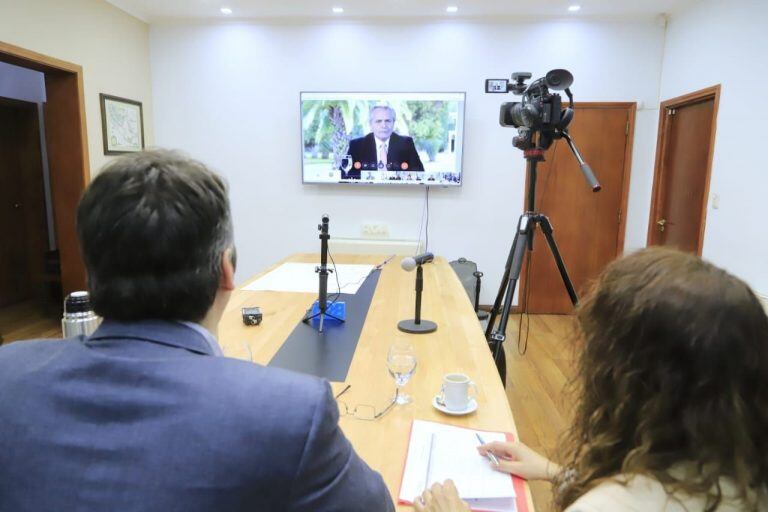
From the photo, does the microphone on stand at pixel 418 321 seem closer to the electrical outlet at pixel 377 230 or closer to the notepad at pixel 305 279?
the notepad at pixel 305 279

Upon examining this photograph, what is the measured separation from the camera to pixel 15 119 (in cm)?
467

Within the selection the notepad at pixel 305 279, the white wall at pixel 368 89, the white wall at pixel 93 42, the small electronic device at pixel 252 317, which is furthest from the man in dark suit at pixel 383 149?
the small electronic device at pixel 252 317

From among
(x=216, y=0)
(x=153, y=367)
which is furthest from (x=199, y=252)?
(x=216, y=0)

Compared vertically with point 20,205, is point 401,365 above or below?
below

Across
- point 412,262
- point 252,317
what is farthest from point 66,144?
point 412,262

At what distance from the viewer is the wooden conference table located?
1129 millimetres

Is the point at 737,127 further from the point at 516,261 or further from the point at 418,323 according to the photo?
the point at 418,323

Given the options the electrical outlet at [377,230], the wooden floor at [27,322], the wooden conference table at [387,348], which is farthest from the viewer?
the electrical outlet at [377,230]

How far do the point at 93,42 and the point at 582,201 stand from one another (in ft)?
14.0

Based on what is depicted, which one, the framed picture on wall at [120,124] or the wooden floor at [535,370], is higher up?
the framed picture on wall at [120,124]

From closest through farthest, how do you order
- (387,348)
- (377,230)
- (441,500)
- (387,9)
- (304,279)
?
1. (441,500)
2. (387,348)
3. (304,279)
4. (387,9)
5. (377,230)

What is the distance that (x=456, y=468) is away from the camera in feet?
3.28

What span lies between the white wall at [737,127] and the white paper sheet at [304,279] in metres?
2.32

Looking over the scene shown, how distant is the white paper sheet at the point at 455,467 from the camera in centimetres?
92
